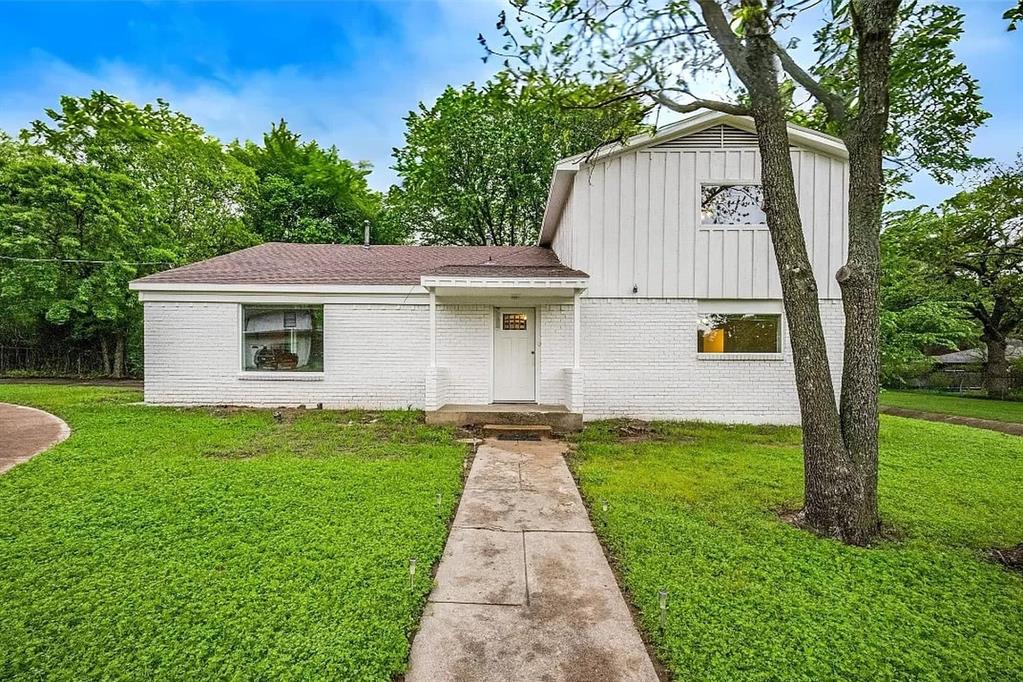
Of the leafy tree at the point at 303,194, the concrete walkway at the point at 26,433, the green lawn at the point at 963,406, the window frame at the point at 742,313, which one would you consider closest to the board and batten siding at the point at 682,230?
the window frame at the point at 742,313

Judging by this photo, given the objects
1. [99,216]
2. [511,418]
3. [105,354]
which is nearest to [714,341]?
[511,418]

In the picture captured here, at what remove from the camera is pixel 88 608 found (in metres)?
2.71

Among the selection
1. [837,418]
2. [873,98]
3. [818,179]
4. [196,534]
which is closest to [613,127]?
[873,98]

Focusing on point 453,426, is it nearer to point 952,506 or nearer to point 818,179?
point 952,506

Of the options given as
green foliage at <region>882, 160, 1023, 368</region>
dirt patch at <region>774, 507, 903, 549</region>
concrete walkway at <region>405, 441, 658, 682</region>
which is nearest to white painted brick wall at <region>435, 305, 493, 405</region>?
concrete walkway at <region>405, 441, 658, 682</region>

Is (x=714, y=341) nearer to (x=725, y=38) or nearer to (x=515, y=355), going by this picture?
(x=515, y=355)

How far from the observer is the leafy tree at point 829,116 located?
3994 millimetres

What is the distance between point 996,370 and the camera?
66.0ft

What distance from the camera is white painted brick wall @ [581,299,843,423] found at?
9.09 metres

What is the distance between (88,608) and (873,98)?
6489 mm

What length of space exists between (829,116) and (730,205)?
448 centimetres

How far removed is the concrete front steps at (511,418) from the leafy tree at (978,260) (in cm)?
1802

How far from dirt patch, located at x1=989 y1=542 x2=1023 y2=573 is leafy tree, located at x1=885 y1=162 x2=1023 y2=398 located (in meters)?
18.5

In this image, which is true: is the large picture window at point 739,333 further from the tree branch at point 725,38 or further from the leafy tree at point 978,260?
the leafy tree at point 978,260
